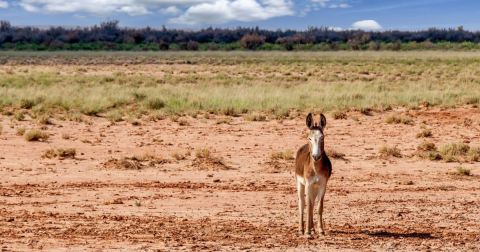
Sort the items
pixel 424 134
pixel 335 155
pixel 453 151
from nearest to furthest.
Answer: pixel 335 155 → pixel 453 151 → pixel 424 134

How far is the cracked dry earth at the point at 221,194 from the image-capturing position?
31.7 ft

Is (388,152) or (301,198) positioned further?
(388,152)

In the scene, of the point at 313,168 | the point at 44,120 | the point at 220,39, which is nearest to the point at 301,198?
the point at 313,168

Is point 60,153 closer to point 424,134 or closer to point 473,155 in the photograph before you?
point 473,155

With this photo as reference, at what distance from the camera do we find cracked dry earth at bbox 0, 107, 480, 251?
966cm

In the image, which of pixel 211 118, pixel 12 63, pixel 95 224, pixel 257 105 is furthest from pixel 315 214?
pixel 12 63

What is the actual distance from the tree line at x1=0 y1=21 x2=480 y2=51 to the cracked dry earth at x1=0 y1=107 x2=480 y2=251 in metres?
78.4

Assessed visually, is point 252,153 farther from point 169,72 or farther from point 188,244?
point 169,72

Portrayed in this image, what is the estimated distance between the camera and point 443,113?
25.6m

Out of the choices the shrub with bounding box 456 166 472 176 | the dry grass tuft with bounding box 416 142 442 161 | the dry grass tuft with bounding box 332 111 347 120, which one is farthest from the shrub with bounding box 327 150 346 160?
the dry grass tuft with bounding box 332 111 347 120

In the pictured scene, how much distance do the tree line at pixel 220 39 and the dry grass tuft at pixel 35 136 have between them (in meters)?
77.5

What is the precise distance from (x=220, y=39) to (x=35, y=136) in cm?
9862

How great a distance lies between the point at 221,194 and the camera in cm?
1308

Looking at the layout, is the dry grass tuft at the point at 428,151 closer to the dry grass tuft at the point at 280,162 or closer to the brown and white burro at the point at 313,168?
the dry grass tuft at the point at 280,162
